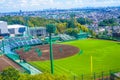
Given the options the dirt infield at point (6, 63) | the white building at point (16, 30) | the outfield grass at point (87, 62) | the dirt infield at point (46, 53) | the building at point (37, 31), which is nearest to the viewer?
the outfield grass at point (87, 62)

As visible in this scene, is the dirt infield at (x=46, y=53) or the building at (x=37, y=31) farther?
the building at (x=37, y=31)

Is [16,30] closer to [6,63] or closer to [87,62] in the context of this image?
[6,63]

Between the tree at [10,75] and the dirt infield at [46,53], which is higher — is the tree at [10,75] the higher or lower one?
the higher one

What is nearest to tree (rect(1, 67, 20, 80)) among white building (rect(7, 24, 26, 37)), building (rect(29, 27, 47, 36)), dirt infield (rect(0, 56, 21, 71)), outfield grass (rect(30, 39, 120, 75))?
outfield grass (rect(30, 39, 120, 75))

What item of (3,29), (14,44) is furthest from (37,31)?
(14,44)

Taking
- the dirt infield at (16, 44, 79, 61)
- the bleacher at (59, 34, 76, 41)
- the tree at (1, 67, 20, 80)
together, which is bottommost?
the dirt infield at (16, 44, 79, 61)

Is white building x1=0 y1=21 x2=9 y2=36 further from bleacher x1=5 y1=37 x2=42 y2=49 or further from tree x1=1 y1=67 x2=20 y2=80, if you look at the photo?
tree x1=1 y1=67 x2=20 y2=80

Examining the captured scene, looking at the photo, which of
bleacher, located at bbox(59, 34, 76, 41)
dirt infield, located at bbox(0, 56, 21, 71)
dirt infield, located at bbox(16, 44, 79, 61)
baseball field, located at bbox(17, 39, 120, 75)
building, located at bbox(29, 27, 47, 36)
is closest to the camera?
baseball field, located at bbox(17, 39, 120, 75)

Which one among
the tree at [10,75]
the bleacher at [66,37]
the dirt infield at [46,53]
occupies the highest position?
the tree at [10,75]

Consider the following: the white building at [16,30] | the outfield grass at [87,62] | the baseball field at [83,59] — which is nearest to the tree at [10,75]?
the baseball field at [83,59]

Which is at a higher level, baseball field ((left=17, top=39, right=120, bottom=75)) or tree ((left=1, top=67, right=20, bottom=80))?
tree ((left=1, top=67, right=20, bottom=80))

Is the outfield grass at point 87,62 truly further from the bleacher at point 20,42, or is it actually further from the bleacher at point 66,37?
the bleacher at point 66,37
